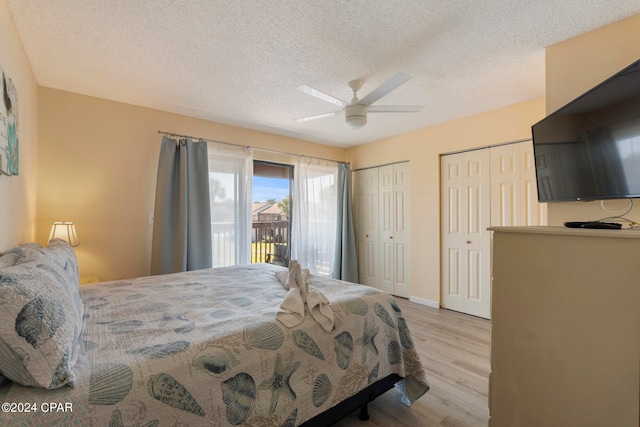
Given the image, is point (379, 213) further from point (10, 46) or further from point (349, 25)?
point (10, 46)

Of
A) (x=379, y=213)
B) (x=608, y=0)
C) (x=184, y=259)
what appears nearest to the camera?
(x=608, y=0)

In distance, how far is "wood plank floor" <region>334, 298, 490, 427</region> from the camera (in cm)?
172

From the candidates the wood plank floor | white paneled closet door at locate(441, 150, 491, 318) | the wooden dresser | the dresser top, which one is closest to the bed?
the wood plank floor

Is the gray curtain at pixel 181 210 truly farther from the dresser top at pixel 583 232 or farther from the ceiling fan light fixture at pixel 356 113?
the dresser top at pixel 583 232

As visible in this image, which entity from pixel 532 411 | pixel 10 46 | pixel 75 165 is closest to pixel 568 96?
pixel 532 411

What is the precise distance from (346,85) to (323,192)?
7.40 ft

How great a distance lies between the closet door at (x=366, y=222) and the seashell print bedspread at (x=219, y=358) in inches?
108

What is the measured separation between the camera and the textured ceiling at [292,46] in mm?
1654

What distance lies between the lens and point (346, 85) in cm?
258

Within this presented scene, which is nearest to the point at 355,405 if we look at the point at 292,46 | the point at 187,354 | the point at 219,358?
the point at 219,358

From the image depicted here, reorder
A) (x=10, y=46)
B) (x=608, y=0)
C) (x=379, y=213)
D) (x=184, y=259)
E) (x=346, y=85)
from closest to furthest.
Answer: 1. (x=608, y=0)
2. (x=10, y=46)
3. (x=346, y=85)
4. (x=184, y=259)
5. (x=379, y=213)

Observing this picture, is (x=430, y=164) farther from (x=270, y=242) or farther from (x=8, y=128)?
(x=8, y=128)

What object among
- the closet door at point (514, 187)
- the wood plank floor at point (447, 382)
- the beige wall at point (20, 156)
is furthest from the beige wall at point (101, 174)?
the closet door at point (514, 187)

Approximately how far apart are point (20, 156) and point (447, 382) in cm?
347
